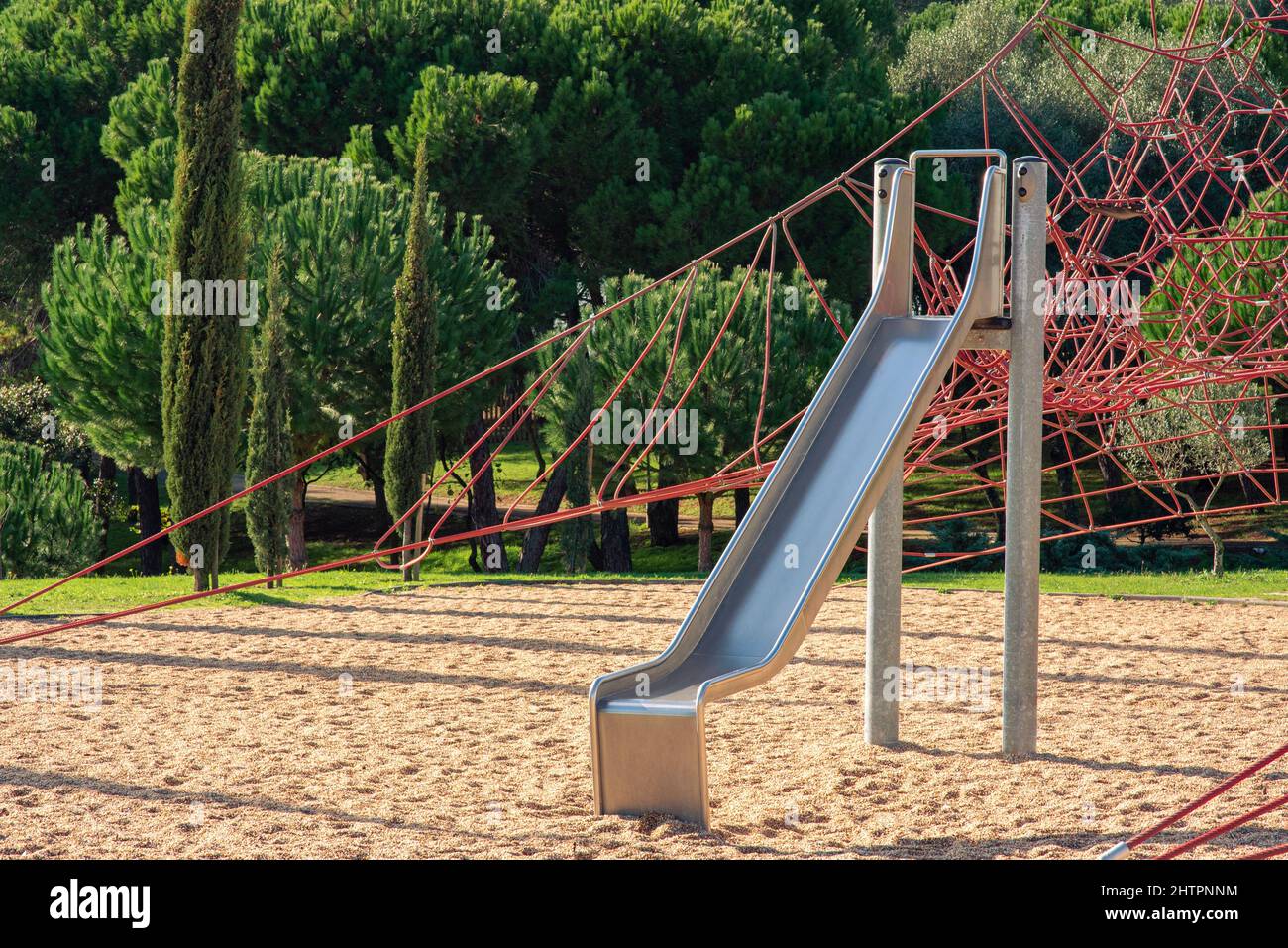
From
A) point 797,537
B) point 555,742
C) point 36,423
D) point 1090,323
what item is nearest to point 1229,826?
point 797,537

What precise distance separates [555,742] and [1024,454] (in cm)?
244

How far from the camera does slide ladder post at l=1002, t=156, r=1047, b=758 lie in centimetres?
555

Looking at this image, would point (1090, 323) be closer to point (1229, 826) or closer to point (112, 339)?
point (112, 339)

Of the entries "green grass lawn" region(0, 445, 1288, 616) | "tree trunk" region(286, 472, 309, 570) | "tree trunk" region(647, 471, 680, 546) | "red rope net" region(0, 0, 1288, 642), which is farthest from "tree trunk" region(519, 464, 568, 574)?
"green grass lawn" region(0, 445, 1288, 616)

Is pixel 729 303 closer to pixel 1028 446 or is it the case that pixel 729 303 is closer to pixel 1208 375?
pixel 1208 375

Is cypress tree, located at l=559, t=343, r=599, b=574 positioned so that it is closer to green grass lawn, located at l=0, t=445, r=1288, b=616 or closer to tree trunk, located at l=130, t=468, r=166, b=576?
green grass lawn, located at l=0, t=445, r=1288, b=616

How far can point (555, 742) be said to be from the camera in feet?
20.3

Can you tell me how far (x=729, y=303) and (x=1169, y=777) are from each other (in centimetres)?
1091

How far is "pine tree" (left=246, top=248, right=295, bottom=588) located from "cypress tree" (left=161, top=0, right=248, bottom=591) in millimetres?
670

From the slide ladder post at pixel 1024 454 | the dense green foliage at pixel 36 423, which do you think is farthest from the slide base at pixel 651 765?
the dense green foliage at pixel 36 423

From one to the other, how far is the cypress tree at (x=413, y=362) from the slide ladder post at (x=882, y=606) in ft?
27.5

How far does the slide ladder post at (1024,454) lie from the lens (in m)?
5.55

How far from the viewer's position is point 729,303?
15.8 meters
